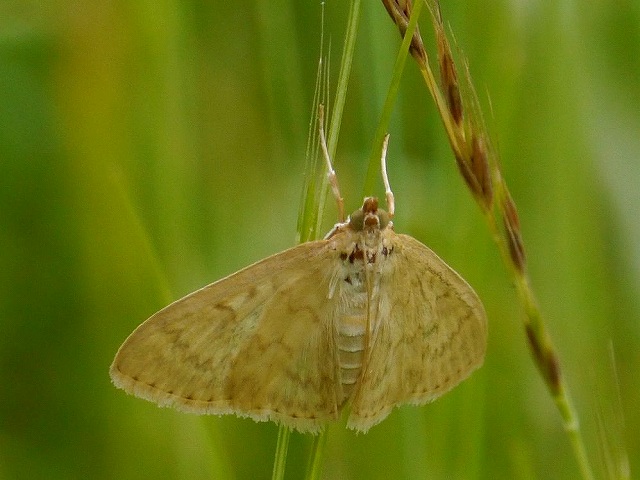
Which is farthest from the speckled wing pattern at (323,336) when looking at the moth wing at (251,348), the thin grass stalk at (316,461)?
the thin grass stalk at (316,461)

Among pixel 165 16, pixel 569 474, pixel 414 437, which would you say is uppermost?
pixel 165 16

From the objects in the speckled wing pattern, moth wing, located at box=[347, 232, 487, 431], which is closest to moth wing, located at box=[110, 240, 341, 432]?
the speckled wing pattern

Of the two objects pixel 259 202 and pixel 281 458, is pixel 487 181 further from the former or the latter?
pixel 259 202

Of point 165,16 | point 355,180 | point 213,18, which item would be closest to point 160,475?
point 355,180

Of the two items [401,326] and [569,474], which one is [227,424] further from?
[569,474]

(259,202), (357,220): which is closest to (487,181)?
(357,220)

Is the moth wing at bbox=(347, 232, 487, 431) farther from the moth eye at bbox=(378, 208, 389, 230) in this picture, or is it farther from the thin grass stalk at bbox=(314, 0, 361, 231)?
the thin grass stalk at bbox=(314, 0, 361, 231)

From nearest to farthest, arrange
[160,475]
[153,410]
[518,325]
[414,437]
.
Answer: [414,437], [160,475], [153,410], [518,325]
